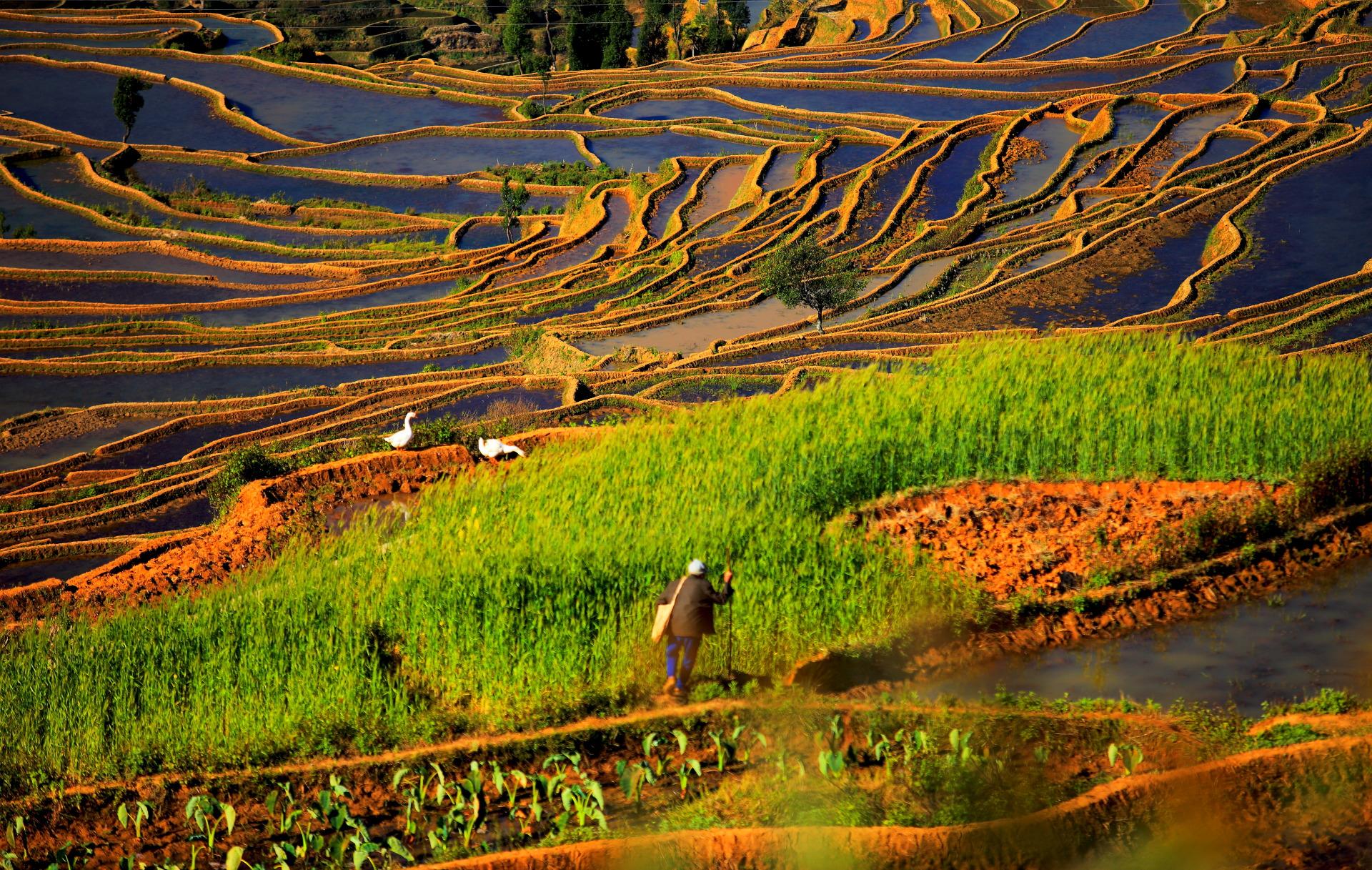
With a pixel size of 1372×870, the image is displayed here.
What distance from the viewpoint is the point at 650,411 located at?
17.9 m

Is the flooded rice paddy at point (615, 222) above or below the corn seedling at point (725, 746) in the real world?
above

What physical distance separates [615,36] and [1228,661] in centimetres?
4884

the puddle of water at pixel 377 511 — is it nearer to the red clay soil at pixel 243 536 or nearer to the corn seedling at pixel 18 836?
the red clay soil at pixel 243 536

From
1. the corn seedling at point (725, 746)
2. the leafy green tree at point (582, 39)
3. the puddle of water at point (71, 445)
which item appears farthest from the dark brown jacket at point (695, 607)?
the leafy green tree at point (582, 39)

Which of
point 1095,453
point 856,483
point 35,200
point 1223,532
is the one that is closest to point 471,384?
point 856,483

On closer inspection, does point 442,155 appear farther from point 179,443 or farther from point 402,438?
point 402,438

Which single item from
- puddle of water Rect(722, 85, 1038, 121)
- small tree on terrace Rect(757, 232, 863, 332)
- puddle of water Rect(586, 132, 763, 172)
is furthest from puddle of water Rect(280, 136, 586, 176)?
small tree on terrace Rect(757, 232, 863, 332)

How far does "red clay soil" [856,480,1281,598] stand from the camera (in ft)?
36.7

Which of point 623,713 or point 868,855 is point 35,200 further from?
point 868,855

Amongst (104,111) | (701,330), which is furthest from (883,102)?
(104,111)

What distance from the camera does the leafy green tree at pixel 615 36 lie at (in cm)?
5483

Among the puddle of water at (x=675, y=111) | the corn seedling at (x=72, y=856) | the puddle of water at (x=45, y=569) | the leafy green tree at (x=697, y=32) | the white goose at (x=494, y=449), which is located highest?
the leafy green tree at (x=697, y=32)

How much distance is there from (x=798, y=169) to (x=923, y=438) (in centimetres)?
2168

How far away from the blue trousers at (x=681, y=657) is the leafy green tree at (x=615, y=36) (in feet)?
156
